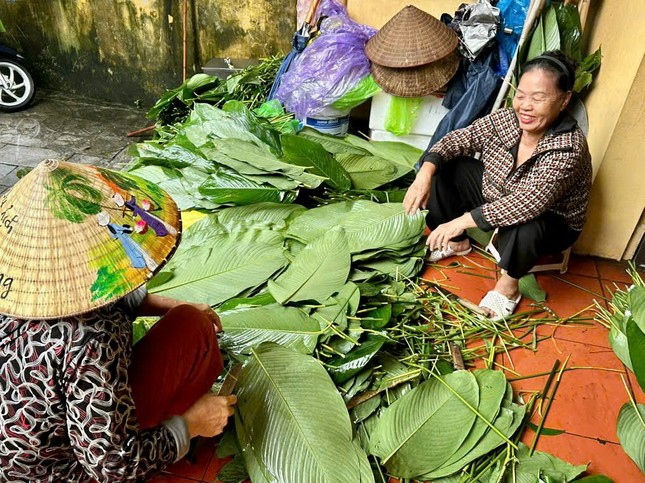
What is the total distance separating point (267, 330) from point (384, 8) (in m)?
2.40

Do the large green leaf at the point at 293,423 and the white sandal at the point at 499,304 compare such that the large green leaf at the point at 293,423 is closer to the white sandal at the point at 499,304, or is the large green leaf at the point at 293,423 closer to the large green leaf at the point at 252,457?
the large green leaf at the point at 252,457

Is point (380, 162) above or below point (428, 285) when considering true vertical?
above

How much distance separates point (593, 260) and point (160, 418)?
80.6 inches

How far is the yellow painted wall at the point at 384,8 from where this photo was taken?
3.17 metres

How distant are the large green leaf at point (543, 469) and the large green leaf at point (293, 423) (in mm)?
446

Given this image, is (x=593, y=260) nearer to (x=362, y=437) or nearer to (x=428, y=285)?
(x=428, y=285)

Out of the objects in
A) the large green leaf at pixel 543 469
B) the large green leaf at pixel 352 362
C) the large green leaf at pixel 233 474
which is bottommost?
the large green leaf at pixel 233 474

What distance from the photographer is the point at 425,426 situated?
1518mm

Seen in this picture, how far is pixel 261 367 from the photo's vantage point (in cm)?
157

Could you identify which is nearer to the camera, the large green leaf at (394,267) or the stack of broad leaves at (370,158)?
the large green leaf at (394,267)

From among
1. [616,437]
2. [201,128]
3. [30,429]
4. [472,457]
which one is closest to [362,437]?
[472,457]

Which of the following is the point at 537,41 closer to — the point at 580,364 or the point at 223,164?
the point at 580,364

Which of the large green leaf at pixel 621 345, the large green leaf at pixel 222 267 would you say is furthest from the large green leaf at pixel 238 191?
the large green leaf at pixel 621 345

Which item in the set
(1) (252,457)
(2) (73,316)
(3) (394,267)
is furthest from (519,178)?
(2) (73,316)
